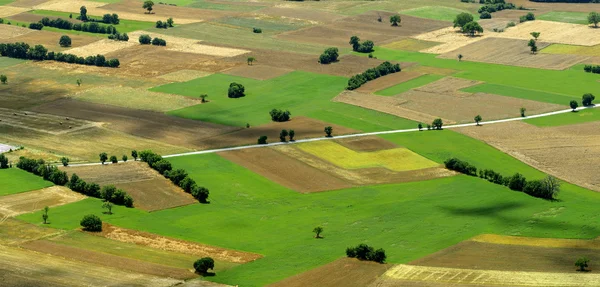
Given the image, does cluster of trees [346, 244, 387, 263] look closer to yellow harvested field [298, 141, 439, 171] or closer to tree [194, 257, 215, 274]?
tree [194, 257, 215, 274]

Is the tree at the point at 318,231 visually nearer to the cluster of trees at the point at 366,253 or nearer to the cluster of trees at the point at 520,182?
the cluster of trees at the point at 366,253

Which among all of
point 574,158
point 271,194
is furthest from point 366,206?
point 574,158

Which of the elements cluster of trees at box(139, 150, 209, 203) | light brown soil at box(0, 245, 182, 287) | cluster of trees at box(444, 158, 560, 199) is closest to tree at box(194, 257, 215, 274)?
light brown soil at box(0, 245, 182, 287)

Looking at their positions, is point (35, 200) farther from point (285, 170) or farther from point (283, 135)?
point (283, 135)

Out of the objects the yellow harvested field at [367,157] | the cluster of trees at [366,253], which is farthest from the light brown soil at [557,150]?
the cluster of trees at [366,253]

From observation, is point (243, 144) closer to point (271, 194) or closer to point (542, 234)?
point (271, 194)

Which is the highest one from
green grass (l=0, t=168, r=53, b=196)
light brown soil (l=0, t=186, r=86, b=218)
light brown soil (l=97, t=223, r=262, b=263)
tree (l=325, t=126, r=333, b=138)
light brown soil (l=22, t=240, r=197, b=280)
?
tree (l=325, t=126, r=333, b=138)
